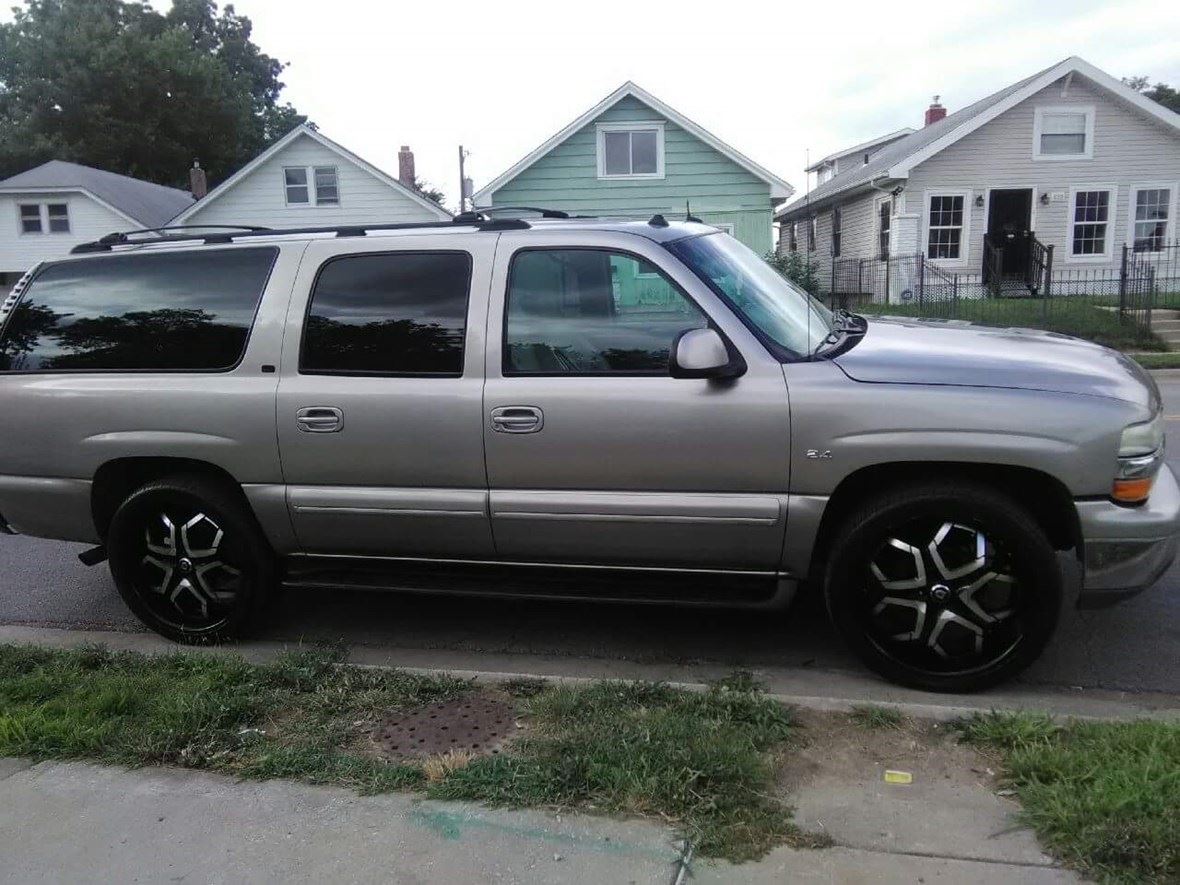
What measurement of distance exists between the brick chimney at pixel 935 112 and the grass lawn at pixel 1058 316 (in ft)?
42.6

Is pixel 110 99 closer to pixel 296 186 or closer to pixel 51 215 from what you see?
pixel 51 215

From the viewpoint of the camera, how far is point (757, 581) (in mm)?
3838

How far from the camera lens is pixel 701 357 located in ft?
11.7

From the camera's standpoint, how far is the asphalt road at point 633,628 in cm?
402

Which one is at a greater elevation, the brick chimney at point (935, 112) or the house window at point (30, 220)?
the brick chimney at point (935, 112)

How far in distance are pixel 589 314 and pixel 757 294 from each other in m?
0.77

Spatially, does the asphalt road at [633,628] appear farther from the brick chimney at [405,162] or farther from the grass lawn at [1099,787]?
the brick chimney at [405,162]

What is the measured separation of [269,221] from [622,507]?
82.7 ft

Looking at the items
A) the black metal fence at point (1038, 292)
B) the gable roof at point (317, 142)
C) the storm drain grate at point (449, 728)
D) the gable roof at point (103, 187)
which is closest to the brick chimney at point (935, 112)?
the black metal fence at point (1038, 292)

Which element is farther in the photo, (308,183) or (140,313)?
(308,183)

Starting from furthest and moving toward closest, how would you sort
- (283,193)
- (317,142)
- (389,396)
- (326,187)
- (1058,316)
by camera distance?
(326,187)
(283,193)
(317,142)
(1058,316)
(389,396)

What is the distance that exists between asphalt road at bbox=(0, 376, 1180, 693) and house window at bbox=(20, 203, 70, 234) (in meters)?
29.1

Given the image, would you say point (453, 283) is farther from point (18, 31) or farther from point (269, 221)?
point (18, 31)

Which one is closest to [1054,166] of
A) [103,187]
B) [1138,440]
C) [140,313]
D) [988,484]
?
[1138,440]
